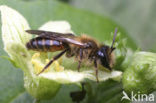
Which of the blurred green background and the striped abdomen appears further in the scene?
the blurred green background

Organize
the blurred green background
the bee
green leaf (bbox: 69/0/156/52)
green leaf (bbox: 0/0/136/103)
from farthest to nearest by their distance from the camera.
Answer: green leaf (bbox: 69/0/156/52), green leaf (bbox: 0/0/136/103), the blurred green background, the bee

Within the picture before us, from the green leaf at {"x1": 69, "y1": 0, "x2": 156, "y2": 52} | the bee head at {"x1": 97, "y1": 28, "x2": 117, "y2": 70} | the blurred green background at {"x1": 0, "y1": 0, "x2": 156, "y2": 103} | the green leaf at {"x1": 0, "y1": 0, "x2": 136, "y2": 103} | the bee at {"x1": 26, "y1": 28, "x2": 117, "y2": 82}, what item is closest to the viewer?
the bee at {"x1": 26, "y1": 28, "x2": 117, "y2": 82}

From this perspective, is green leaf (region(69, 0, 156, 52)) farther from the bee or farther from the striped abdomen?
the striped abdomen

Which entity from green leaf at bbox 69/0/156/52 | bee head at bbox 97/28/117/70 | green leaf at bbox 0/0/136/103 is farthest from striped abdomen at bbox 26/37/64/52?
green leaf at bbox 69/0/156/52

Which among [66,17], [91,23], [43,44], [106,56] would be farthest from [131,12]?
[43,44]

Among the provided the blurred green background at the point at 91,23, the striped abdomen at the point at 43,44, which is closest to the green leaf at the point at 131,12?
the blurred green background at the point at 91,23

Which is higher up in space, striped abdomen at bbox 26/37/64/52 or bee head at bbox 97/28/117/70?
striped abdomen at bbox 26/37/64/52

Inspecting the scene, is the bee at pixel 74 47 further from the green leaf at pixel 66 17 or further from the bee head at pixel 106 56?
the green leaf at pixel 66 17
